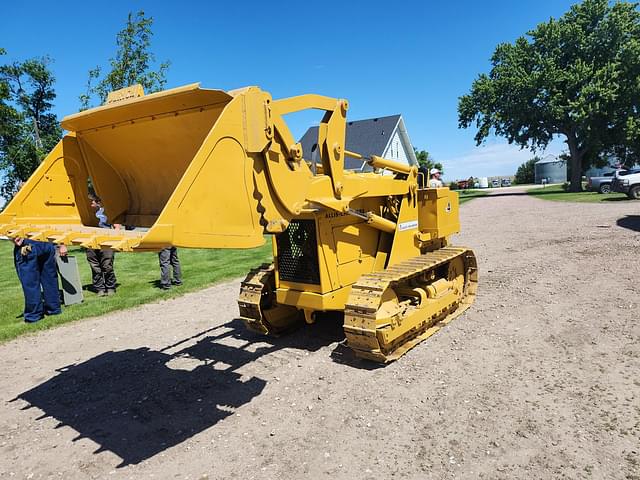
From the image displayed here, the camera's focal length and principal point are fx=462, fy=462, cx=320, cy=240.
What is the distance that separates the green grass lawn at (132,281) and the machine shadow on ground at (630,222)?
36.4ft

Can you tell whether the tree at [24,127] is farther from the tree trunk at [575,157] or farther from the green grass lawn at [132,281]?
the tree trunk at [575,157]

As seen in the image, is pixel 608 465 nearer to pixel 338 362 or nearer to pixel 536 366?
pixel 536 366

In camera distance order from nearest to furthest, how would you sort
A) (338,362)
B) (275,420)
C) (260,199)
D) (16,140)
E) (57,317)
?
(260,199) < (275,420) < (338,362) < (57,317) < (16,140)

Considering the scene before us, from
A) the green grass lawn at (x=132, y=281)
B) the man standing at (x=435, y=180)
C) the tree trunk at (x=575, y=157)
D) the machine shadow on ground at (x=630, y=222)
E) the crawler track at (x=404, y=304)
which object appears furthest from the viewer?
the tree trunk at (x=575, y=157)

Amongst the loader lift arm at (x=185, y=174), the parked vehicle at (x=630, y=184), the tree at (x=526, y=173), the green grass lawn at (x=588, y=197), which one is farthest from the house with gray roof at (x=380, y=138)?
the tree at (x=526, y=173)

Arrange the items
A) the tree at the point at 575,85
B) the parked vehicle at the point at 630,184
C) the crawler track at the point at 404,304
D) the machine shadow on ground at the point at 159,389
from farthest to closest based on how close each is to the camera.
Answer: the tree at the point at 575,85 < the parked vehicle at the point at 630,184 < the crawler track at the point at 404,304 < the machine shadow on ground at the point at 159,389

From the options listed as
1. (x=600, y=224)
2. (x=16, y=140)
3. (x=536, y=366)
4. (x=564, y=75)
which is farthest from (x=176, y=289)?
(x=564, y=75)

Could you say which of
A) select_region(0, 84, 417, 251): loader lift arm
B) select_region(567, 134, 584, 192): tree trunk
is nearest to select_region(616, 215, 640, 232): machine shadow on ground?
select_region(0, 84, 417, 251): loader lift arm

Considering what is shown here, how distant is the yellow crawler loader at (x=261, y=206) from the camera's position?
3.59 m

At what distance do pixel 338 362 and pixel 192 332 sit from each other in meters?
2.78

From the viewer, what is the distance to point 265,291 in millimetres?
6438

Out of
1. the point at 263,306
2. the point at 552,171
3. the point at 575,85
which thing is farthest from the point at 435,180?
the point at 552,171

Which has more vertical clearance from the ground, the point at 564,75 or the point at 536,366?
the point at 564,75

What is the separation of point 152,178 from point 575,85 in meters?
39.2
